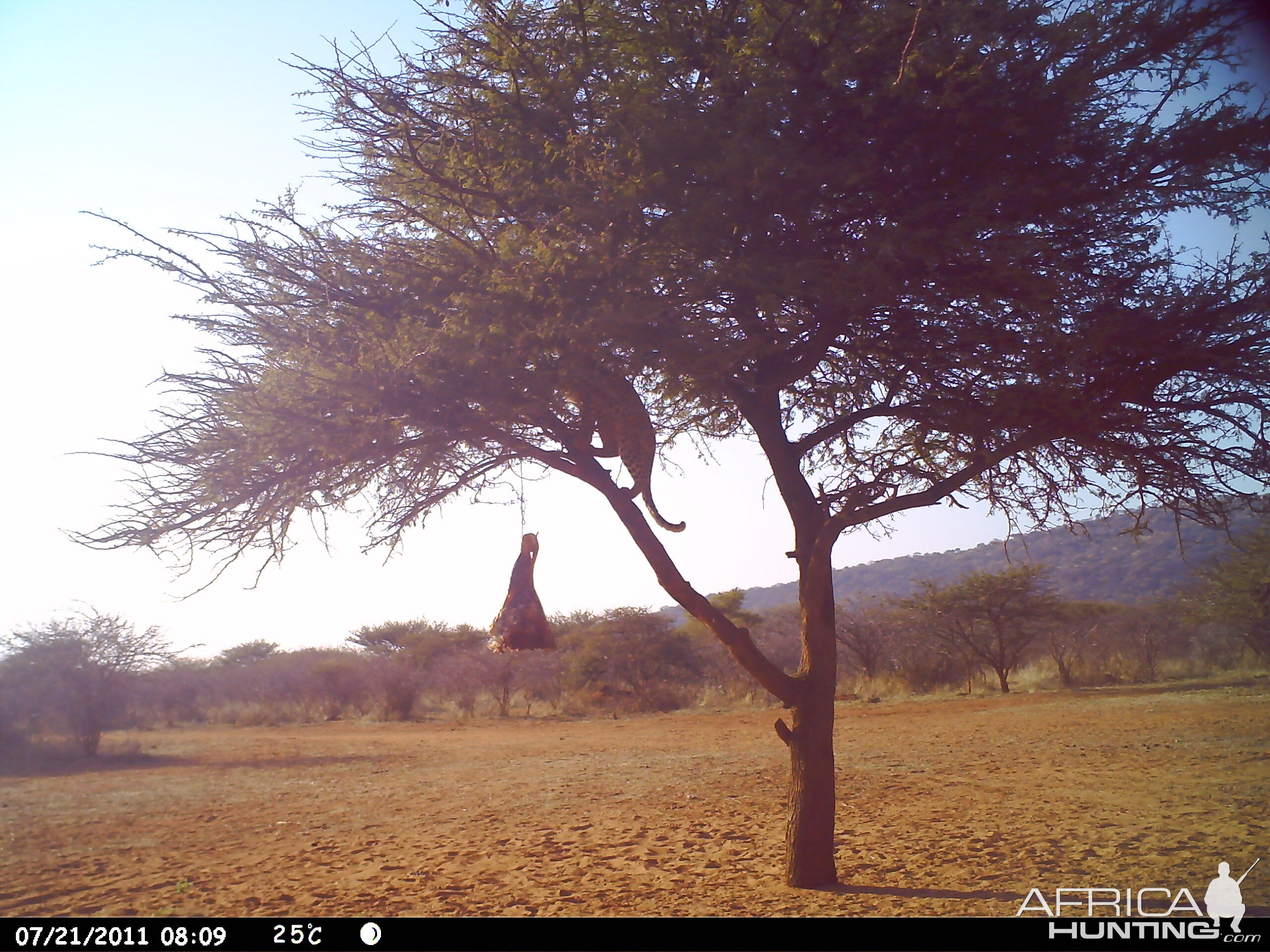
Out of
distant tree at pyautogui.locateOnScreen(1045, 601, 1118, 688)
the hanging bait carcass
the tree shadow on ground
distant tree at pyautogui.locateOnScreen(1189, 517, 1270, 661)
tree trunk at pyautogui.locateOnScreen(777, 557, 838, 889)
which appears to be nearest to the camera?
the hanging bait carcass

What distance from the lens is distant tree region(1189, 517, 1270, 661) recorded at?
72.7 feet

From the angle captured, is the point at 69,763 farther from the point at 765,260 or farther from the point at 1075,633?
the point at 1075,633

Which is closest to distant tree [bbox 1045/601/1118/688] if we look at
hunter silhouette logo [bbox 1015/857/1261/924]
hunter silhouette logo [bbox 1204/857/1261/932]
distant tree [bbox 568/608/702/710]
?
distant tree [bbox 568/608/702/710]

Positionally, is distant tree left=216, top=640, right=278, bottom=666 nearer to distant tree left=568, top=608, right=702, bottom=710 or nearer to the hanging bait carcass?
distant tree left=568, top=608, right=702, bottom=710

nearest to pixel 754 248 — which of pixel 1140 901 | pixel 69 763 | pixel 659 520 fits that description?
pixel 659 520

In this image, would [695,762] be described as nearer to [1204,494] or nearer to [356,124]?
[1204,494]

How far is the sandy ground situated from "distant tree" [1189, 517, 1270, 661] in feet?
17.1

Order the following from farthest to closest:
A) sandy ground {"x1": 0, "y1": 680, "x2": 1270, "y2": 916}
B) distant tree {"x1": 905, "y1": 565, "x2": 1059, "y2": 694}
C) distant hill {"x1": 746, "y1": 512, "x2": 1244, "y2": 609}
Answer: distant hill {"x1": 746, "y1": 512, "x2": 1244, "y2": 609}, distant tree {"x1": 905, "y1": 565, "x2": 1059, "y2": 694}, sandy ground {"x1": 0, "y1": 680, "x2": 1270, "y2": 916}

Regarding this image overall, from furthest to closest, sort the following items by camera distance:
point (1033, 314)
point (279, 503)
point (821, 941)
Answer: point (279, 503) → point (1033, 314) → point (821, 941)

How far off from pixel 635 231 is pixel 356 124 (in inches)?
89.4

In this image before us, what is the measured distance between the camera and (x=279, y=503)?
634 centimetres

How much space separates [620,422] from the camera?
6.54 metres

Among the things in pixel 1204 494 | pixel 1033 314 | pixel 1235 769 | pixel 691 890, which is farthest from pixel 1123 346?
pixel 1235 769

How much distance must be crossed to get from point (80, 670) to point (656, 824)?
18.3 metres
